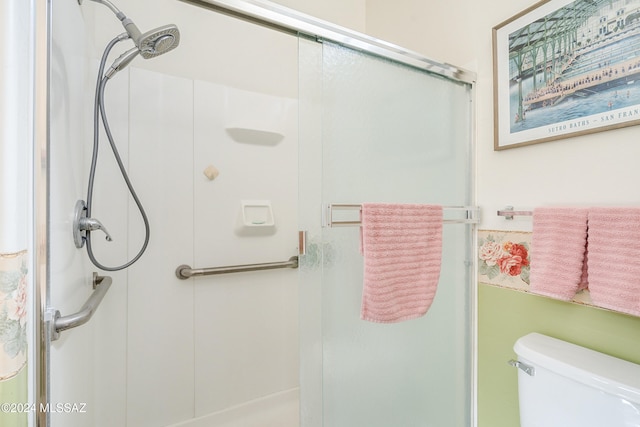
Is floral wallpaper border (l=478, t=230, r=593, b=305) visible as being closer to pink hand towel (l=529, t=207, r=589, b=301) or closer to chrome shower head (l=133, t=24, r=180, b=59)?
pink hand towel (l=529, t=207, r=589, b=301)

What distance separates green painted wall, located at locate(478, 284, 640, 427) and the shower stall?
65 mm

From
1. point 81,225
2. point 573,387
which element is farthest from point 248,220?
point 573,387

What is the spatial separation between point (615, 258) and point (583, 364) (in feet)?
0.99

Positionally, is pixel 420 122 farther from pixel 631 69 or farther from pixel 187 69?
pixel 187 69

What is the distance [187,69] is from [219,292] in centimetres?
110

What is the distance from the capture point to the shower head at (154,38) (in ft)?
2.96

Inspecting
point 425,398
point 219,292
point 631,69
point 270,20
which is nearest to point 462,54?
point 631,69

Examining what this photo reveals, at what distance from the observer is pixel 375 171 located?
1.07 metres

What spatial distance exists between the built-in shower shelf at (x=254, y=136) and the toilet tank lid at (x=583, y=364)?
1.39 meters

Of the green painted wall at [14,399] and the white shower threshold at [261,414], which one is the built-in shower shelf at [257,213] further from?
the green painted wall at [14,399]

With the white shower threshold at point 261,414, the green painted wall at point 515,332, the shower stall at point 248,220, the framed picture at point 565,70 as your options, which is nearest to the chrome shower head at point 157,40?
the shower stall at point 248,220

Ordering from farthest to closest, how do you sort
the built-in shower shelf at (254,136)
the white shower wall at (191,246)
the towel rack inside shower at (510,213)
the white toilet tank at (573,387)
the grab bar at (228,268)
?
the built-in shower shelf at (254,136)
the grab bar at (228,268)
the white shower wall at (191,246)
the towel rack inside shower at (510,213)
the white toilet tank at (573,387)

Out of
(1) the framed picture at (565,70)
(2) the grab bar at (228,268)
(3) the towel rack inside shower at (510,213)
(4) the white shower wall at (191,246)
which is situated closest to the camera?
(1) the framed picture at (565,70)

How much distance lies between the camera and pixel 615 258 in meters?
0.83
